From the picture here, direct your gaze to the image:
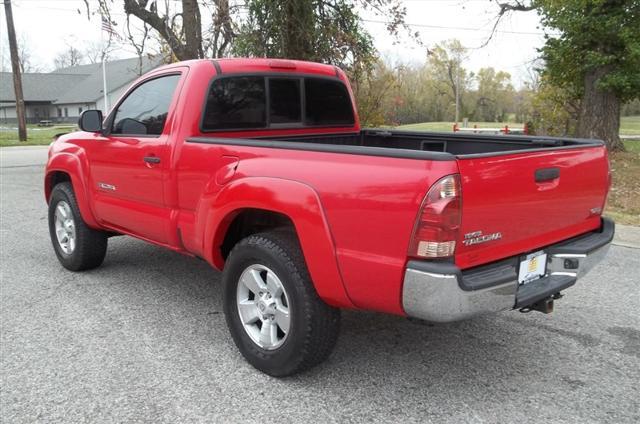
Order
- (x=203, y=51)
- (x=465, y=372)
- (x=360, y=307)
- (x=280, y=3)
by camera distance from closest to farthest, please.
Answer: (x=360, y=307)
(x=465, y=372)
(x=280, y=3)
(x=203, y=51)

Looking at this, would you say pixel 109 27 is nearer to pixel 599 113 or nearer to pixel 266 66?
pixel 266 66

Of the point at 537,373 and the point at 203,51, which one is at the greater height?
the point at 203,51

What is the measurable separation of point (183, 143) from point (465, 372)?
7.66ft

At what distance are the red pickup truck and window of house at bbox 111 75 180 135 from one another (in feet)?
0.05

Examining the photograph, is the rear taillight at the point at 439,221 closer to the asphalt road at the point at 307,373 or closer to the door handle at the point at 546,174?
the door handle at the point at 546,174

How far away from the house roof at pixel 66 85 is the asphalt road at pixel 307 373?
59462 mm

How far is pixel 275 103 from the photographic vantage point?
4422mm

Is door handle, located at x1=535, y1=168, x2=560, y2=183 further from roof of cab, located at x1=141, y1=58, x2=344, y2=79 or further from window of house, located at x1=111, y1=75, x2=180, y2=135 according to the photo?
window of house, located at x1=111, y1=75, x2=180, y2=135

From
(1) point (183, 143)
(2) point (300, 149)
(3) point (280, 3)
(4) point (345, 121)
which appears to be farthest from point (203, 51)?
(2) point (300, 149)

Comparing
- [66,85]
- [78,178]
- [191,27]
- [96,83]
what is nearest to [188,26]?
[191,27]

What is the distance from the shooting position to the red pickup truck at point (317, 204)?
261cm

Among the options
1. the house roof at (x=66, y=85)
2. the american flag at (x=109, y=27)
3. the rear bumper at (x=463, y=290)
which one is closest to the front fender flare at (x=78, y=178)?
the rear bumper at (x=463, y=290)

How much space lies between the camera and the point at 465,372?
3.40m

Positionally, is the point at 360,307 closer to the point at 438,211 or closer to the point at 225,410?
the point at 438,211
